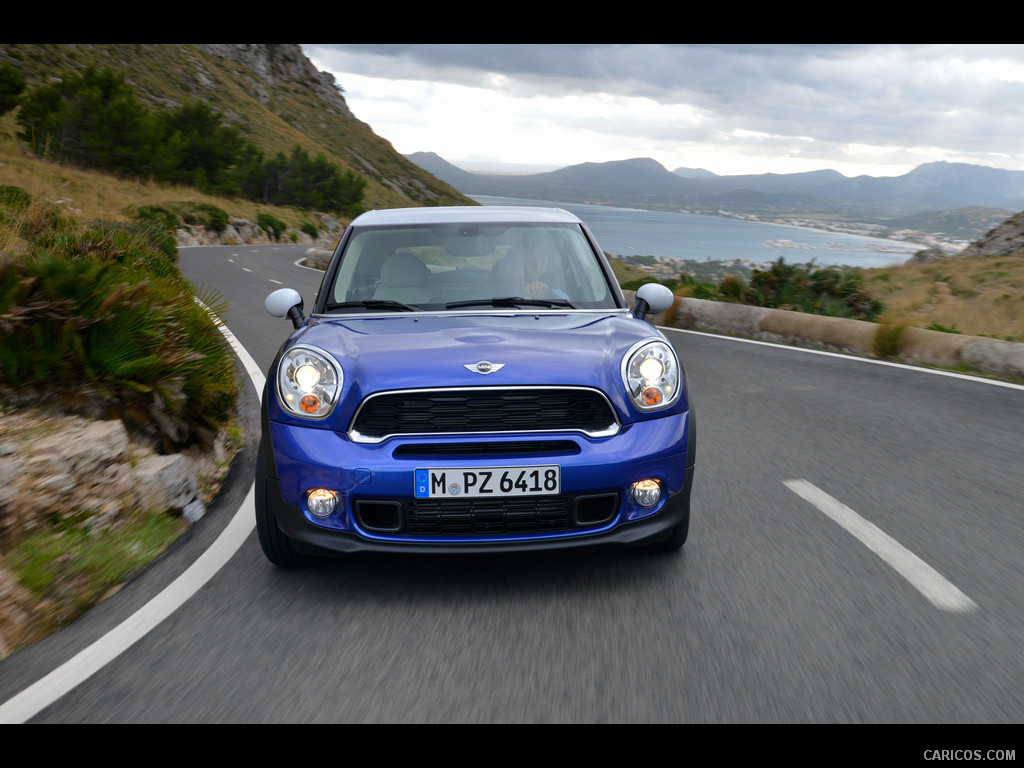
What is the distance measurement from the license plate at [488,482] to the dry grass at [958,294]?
8.66 m

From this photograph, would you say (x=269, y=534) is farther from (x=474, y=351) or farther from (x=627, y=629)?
(x=627, y=629)

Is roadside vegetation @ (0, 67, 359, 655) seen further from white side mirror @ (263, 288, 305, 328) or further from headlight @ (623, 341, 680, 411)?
headlight @ (623, 341, 680, 411)

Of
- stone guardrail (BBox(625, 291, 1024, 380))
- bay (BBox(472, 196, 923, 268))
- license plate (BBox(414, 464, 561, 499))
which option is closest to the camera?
license plate (BBox(414, 464, 561, 499))

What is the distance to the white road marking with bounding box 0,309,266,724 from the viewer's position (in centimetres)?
268

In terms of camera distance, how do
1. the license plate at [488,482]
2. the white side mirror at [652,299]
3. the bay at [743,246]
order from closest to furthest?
the license plate at [488,482] → the white side mirror at [652,299] → the bay at [743,246]

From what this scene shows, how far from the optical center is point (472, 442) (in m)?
3.37

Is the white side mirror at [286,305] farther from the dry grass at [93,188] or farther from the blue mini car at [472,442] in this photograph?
the dry grass at [93,188]

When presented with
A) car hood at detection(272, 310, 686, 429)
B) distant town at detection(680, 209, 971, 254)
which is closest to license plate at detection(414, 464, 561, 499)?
car hood at detection(272, 310, 686, 429)

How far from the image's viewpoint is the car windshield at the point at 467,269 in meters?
4.61

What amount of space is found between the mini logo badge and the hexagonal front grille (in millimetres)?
95

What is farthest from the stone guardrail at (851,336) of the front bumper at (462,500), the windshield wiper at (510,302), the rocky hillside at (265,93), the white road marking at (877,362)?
the rocky hillside at (265,93)

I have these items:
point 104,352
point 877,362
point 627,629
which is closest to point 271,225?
point 877,362
